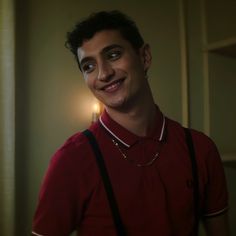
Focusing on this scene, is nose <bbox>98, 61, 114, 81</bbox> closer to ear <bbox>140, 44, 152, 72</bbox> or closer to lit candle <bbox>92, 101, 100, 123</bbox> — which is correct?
ear <bbox>140, 44, 152, 72</bbox>

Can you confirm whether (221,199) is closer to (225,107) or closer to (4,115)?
(225,107)

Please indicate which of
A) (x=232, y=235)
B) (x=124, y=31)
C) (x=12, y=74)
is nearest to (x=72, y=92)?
(x=12, y=74)

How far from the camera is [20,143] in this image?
1.36 meters

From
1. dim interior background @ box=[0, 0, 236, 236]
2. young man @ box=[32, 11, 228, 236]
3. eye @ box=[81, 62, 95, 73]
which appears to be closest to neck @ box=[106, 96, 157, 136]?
young man @ box=[32, 11, 228, 236]

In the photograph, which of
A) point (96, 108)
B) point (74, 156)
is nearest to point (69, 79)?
point (96, 108)

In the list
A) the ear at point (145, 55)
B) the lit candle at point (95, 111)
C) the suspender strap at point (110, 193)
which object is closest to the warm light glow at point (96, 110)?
the lit candle at point (95, 111)

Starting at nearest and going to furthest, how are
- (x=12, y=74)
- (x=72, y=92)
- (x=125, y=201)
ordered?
(x=125, y=201), (x=12, y=74), (x=72, y=92)

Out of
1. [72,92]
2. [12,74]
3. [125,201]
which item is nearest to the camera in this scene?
[125,201]

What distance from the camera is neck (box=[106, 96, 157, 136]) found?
0.82 metres

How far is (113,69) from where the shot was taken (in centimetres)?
79

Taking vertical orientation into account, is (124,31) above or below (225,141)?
above

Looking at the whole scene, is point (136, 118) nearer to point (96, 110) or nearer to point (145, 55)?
point (145, 55)

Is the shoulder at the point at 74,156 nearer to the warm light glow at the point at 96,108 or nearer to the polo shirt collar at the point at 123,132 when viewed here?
the polo shirt collar at the point at 123,132

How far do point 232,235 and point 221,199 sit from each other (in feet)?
2.46
